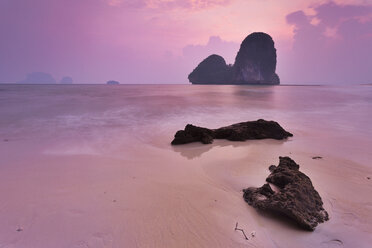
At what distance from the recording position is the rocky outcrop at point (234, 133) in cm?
687

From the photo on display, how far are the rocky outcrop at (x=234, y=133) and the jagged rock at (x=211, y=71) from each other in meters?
161

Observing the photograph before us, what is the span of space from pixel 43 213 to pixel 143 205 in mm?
1452

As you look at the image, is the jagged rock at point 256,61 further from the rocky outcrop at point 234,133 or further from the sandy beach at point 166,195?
the sandy beach at point 166,195

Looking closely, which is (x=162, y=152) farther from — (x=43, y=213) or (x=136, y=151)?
(x=43, y=213)

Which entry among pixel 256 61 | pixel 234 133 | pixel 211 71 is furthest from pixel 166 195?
pixel 211 71

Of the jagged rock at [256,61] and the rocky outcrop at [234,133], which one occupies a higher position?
the jagged rock at [256,61]

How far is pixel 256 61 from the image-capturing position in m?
131

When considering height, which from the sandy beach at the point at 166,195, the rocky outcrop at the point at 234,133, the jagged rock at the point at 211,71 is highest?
the jagged rock at the point at 211,71

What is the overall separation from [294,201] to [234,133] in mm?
4485

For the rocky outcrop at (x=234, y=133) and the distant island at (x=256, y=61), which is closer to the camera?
the rocky outcrop at (x=234, y=133)

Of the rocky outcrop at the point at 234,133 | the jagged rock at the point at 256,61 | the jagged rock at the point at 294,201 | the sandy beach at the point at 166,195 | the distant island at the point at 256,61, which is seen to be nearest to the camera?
the sandy beach at the point at 166,195

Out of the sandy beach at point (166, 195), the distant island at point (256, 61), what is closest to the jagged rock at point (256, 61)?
the distant island at point (256, 61)

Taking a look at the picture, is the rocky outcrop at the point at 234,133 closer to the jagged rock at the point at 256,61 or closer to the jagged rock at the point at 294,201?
the jagged rock at the point at 294,201

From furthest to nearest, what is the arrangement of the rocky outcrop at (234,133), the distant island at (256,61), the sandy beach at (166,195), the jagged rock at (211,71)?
1. the jagged rock at (211,71)
2. the distant island at (256,61)
3. the rocky outcrop at (234,133)
4. the sandy beach at (166,195)
